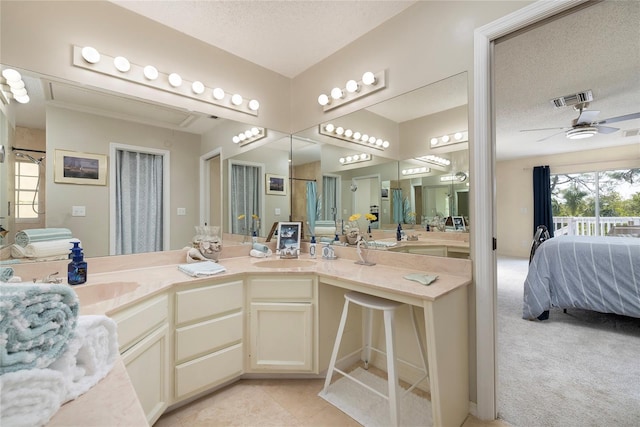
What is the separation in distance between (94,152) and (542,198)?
748cm

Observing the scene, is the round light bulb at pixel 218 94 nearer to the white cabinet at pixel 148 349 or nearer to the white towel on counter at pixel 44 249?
the white towel on counter at pixel 44 249

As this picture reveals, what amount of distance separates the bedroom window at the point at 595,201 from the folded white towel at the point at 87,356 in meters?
5.82

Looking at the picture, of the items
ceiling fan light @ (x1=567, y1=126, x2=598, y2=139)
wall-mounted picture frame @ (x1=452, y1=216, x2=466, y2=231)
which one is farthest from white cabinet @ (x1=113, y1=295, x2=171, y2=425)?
ceiling fan light @ (x1=567, y1=126, x2=598, y2=139)

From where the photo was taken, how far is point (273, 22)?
197 cm

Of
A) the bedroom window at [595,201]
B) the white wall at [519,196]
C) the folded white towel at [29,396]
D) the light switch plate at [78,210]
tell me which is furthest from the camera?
the white wall at [519,196]

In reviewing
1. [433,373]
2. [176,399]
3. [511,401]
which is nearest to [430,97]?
[433,373]

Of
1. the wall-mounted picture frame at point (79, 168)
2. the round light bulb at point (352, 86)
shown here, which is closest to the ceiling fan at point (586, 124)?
the round light bulb at point (352, 86)

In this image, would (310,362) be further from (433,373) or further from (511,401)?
(511,401)

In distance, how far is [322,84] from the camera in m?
2.49

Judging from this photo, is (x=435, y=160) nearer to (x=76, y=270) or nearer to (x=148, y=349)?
(x=148, y=349)

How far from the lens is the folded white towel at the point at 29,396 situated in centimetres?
41

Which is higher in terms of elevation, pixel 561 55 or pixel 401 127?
pixel 561 55

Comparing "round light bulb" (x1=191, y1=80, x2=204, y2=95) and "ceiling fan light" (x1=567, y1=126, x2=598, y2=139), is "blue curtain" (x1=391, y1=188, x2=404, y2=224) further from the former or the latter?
"ceiling fan light" (x1=567, y1=126, x2=598, y2=139)

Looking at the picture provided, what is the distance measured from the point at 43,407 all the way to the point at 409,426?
1.68 metres
